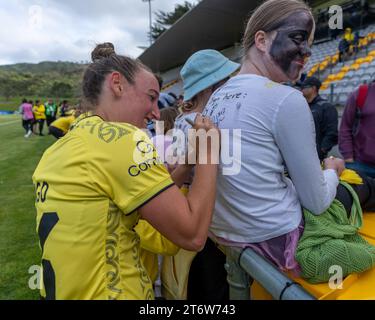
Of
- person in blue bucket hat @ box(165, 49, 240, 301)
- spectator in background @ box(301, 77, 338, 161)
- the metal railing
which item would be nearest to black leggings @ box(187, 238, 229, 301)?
person in blue bucket hat @ box(165, 49, 240, 301)

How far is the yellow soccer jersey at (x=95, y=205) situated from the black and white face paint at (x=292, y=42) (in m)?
0.69

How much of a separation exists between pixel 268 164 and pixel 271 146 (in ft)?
0.22

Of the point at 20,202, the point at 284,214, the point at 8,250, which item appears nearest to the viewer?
the point at 284,214

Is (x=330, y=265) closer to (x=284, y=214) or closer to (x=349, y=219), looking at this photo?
(x=284, y=214)

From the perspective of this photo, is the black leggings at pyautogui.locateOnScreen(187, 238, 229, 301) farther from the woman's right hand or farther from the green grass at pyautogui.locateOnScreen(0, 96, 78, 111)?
the green grass at pyautogui.locateOnScreen(0, 96, 78, 111)

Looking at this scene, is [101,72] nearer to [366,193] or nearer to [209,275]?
[209,275]

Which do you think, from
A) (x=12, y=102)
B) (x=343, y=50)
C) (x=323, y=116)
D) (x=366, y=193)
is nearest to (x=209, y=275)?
(x=366, y=193)

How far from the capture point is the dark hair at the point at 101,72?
130 centimetres

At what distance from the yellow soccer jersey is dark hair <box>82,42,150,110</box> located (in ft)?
0.86

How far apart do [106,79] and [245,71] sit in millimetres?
587

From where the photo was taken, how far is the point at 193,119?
Result: 5.48 ft

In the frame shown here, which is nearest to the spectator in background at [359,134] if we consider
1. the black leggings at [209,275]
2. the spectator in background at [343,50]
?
the black leggings at [209,275]
